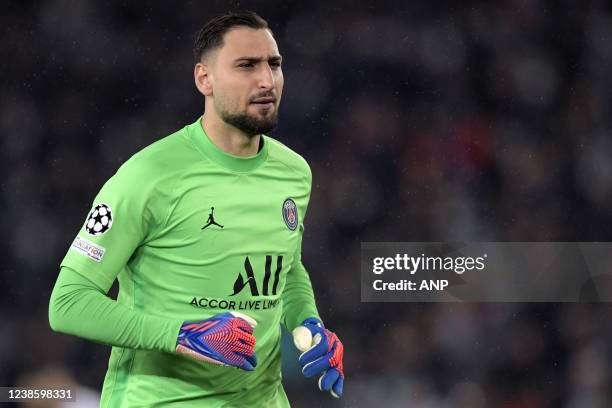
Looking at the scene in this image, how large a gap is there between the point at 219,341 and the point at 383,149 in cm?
202

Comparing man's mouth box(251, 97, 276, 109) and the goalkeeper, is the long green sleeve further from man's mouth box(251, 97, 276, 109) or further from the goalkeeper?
man's mouth box(251, 97, 276, 109)

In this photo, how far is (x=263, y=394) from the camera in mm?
2422

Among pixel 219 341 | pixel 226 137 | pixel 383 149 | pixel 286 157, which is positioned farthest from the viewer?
pixel 383 149

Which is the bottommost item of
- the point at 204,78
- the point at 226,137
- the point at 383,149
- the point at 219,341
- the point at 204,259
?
the point at 219,341

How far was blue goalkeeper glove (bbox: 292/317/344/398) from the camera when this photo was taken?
234 centimetres

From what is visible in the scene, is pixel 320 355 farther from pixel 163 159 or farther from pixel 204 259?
pixel 163 159

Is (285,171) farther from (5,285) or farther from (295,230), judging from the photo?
(5,285)

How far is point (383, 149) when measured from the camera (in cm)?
396

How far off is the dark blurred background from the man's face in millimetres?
1582

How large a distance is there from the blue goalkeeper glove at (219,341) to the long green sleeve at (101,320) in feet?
0.10

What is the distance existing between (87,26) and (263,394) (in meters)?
2.01

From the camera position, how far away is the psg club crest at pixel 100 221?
2131 millimetres
